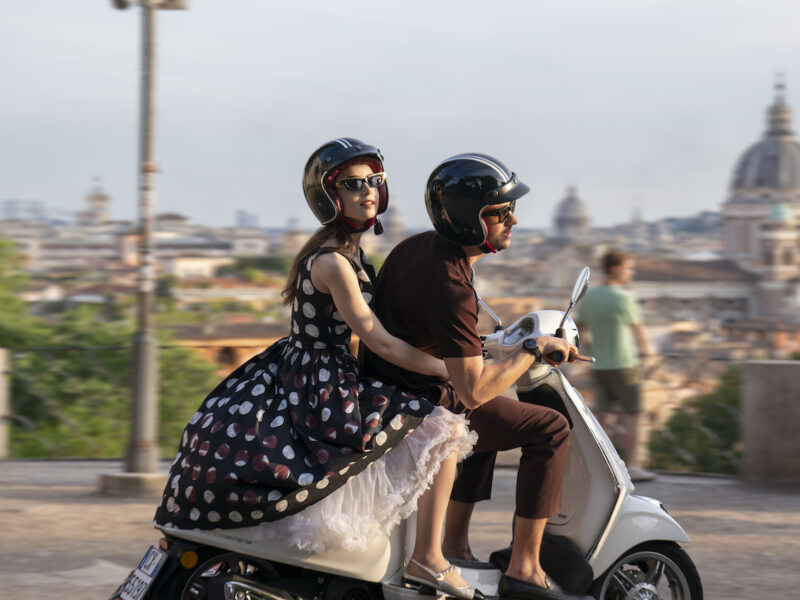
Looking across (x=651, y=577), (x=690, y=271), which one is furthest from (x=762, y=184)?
(x=651, y=577)

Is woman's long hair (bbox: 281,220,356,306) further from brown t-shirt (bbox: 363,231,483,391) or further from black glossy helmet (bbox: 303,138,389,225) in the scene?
brown t-shirt (bbox: 363,231,483,391)

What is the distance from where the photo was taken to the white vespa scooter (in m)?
3.49

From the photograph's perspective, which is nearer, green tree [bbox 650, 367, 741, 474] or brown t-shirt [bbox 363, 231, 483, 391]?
brown t-shirt [bbox 363, 231, 483, 391]

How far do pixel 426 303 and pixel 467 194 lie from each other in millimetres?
346

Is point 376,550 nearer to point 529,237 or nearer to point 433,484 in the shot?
point 433,484

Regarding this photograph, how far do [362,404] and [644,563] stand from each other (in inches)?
45.7

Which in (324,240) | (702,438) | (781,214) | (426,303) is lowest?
(781,214)

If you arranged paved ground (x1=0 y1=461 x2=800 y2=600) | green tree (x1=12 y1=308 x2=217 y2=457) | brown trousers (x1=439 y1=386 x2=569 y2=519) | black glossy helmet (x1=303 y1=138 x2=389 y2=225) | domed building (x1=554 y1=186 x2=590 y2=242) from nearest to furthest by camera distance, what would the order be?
1. black glossy helmet (x1=303 y1=138 x2=389 y2=225)
2. brown trousers (x1=439 y1=386 x2=569 y2=519)
3. paved ground (x1=0 y1=461 x2=800 y2=600)
4. green tree (x1=12 y1=308 x2=217 y2=457)
5. domed building (x1=554 y1=186 x2=590 y2=242)

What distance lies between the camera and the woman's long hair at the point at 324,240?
3611 mm

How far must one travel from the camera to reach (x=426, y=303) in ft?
11.6

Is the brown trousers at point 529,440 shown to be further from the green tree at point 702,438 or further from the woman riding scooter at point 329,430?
the green tree at point 702,438

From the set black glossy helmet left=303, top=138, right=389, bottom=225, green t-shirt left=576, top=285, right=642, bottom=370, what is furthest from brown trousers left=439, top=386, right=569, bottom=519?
green t-shirt left=576, top=285, right=642, bottom=370

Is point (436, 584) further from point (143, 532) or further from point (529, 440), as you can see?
point (143, 532)

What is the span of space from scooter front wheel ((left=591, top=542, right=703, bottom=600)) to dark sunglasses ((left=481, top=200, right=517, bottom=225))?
3.82ft
